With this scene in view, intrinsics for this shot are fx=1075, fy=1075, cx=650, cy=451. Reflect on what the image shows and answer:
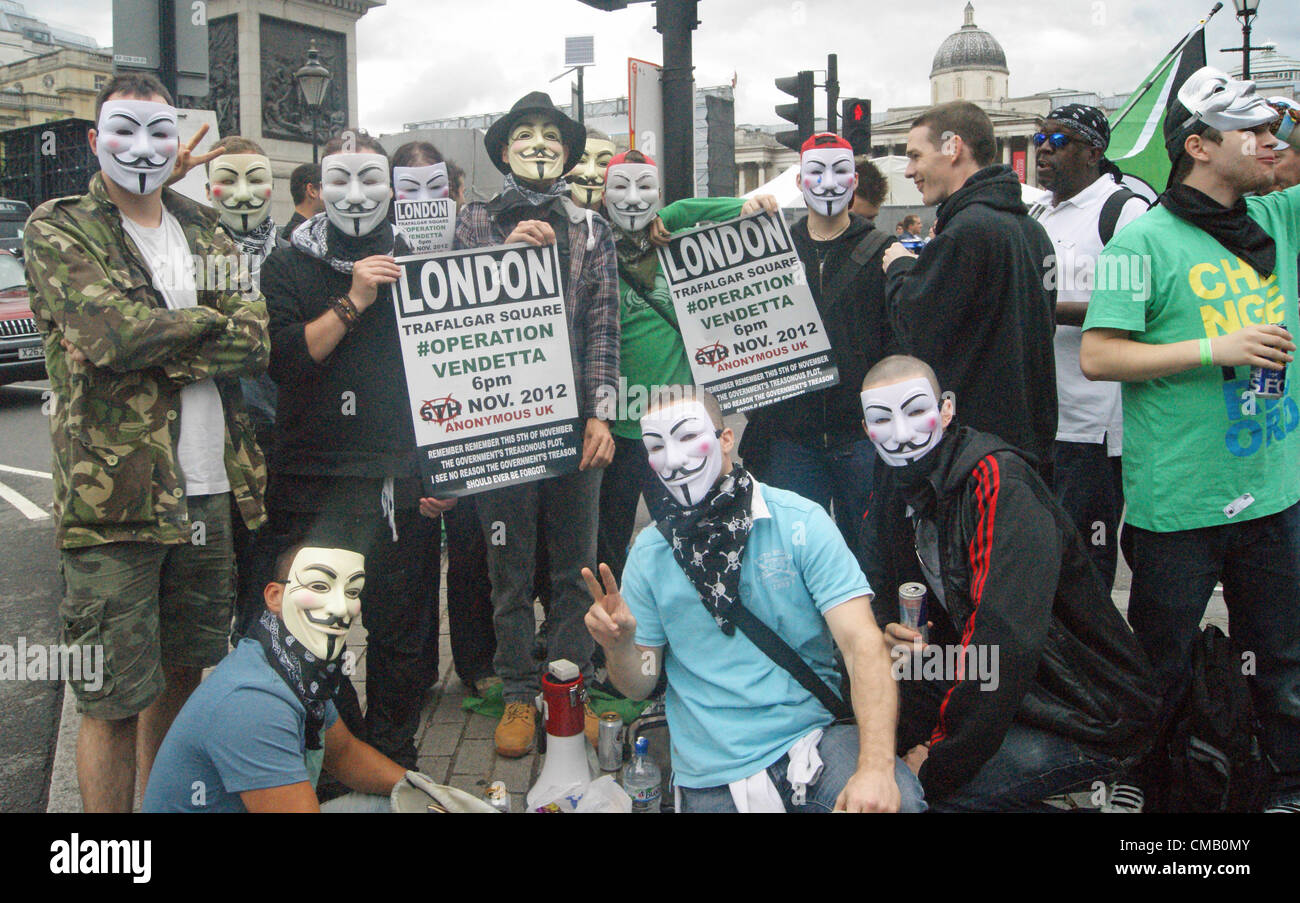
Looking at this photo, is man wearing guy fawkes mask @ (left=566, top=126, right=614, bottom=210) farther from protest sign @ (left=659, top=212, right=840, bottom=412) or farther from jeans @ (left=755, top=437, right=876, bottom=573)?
jeans @ (left=755, top=437, right=876, bottom=573)

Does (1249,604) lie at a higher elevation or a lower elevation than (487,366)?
lower

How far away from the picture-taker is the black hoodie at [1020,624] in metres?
2.58

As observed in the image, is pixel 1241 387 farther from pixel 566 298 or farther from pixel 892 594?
pixel 566 298

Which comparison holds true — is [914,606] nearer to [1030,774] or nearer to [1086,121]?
[1030,774]

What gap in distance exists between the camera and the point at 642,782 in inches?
127

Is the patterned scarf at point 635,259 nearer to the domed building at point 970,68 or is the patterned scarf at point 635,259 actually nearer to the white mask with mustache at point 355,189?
the white mask with mustache at point 355,189

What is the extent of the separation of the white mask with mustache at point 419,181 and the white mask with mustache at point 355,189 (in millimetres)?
278

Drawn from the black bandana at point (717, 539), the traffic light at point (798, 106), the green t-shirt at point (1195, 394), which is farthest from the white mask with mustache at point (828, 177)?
the traffic light at point (798, 106)

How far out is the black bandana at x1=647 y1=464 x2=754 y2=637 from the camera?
274cm

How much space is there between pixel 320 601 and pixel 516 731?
4.22 feet

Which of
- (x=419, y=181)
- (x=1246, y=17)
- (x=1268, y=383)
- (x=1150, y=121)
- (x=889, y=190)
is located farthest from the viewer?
(x=1246, y=17)

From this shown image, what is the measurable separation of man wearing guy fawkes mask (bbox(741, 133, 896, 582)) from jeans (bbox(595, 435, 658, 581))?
519mm

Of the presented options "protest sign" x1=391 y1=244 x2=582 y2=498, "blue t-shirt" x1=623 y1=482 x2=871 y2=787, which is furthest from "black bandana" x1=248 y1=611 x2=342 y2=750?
"protest sign" x1=391 y1=244 x2=582 y2=498

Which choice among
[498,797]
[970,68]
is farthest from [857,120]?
[970,68]
